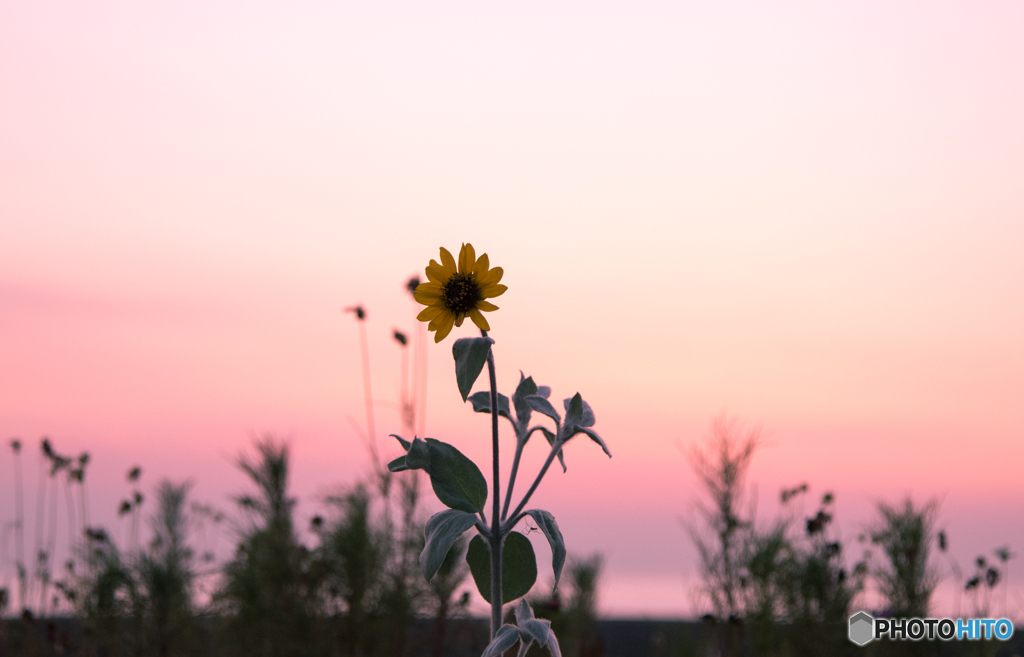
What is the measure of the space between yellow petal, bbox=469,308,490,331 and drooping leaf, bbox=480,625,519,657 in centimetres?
40

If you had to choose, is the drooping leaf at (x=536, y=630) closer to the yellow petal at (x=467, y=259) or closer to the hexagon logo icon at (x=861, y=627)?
the yellow petal at (x=467, y=259)

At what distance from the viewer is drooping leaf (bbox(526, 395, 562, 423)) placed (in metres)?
1.19

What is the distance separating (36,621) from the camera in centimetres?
399

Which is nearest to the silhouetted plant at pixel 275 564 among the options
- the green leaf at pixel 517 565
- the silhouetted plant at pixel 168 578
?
the silhouetted plant at pixel 168 578

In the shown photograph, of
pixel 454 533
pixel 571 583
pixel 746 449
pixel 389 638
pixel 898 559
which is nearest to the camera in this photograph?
pixel 454 533

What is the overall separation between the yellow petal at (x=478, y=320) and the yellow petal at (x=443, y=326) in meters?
0.04

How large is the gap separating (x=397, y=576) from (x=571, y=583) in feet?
3.95

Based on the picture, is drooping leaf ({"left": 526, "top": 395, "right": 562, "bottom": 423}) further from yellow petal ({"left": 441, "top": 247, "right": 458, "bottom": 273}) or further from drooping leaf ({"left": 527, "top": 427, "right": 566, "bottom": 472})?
yellow petal ({"left": 441, "top": 247, "right": 458, "bottom": 273})

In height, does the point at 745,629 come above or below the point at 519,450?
below

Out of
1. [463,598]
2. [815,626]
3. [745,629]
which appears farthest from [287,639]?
[815,626]

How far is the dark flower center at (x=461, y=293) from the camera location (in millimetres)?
1186

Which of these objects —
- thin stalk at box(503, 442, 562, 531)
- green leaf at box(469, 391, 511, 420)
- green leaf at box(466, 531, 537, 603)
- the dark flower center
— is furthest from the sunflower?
green leaf at box(466, 531, 537, 603)

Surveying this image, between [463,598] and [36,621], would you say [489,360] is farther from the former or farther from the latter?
[36,621]

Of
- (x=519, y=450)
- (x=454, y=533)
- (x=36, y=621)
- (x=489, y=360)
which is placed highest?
(x=489, y=360)
